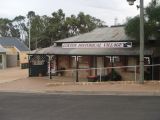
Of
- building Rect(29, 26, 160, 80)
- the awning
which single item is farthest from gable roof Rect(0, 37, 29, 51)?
the awning

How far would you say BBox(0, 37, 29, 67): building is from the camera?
57.9 meters

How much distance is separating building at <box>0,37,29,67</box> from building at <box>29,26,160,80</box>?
23.0 m

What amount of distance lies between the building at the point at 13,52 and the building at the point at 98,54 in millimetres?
23027

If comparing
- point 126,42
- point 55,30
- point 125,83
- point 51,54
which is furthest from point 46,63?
point 55,30

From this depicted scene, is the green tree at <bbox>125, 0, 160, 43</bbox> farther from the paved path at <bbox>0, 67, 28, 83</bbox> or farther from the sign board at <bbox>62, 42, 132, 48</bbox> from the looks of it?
the paved path at <bbox>0, 67, 28, 83</bbox>

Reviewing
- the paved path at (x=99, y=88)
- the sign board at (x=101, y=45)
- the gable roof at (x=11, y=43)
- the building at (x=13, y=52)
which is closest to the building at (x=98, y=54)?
the sign board at (x=101, y=45)

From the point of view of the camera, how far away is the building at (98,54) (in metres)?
28.0

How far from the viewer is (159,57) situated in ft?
90.9
